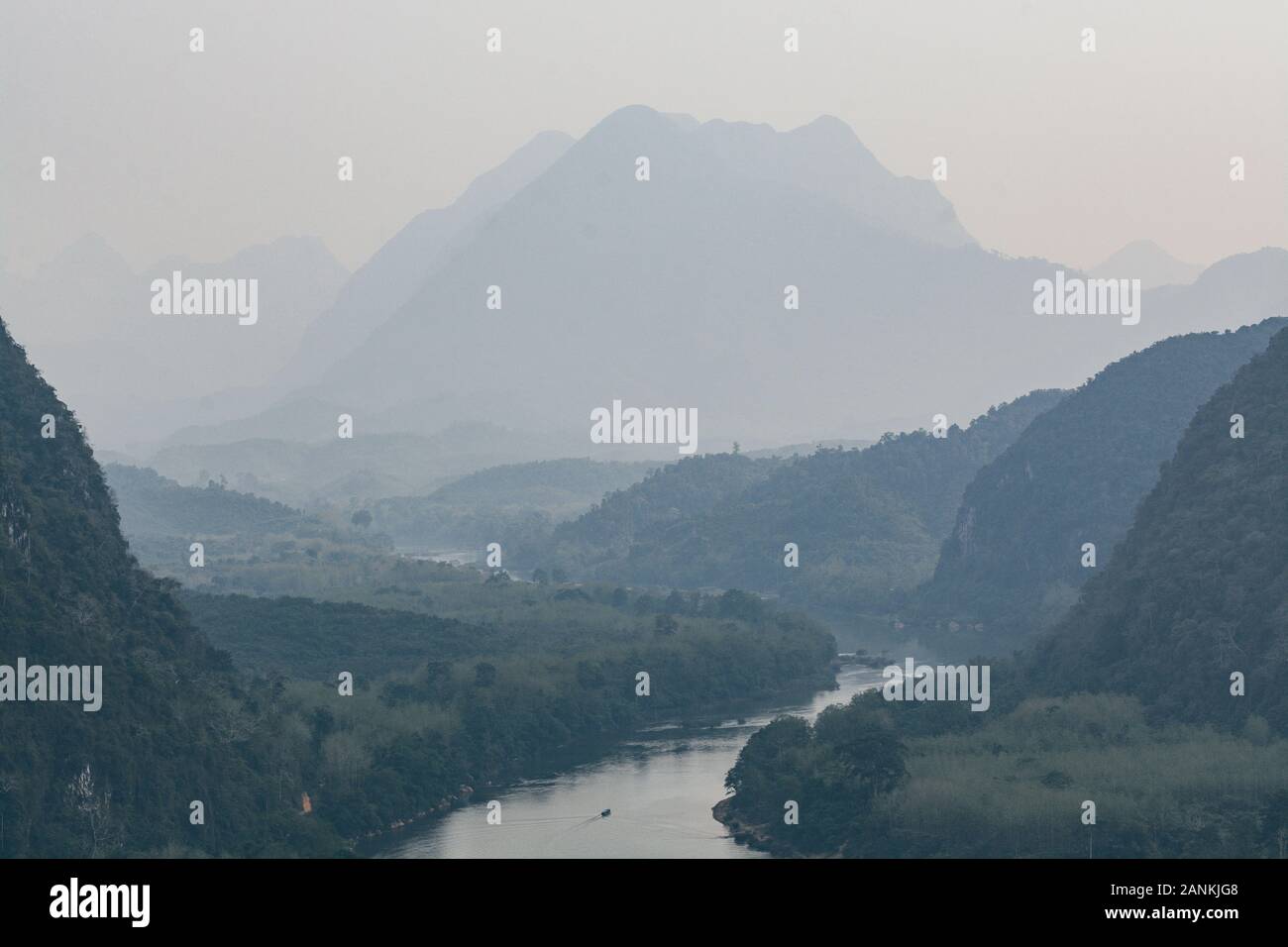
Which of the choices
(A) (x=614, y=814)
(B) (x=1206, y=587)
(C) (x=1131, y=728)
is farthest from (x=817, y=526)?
(A) (x=614, y=814)

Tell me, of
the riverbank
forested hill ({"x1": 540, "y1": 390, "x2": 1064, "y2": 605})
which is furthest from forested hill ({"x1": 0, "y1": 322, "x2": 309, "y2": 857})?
forested hill ({"x1": 540, "y1": 390, "x2": 1064, "y2": 605})

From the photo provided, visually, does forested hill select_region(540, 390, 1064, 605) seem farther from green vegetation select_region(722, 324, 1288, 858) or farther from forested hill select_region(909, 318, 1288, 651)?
green vegetation select_region(722, 324, 1288, 858)

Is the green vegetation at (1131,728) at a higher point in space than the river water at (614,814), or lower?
higher

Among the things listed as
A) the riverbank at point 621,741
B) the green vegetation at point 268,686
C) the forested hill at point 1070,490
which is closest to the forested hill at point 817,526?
the forested hill at point 1070,490

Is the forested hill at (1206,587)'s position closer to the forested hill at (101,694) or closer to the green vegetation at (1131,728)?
the green vegetation at (1131,728)

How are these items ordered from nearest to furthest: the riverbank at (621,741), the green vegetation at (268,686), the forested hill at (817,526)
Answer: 1. the green vegetation at (268,686)
2. the riverbank at (621,741)
3. the forested hill at (817,526)

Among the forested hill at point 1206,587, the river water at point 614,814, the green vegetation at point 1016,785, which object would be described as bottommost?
the river water at point 614,814

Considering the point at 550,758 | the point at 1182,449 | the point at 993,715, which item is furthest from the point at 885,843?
the point at 1182,449

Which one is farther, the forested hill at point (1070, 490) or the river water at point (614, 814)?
the forested hill at point (1070, 490)
